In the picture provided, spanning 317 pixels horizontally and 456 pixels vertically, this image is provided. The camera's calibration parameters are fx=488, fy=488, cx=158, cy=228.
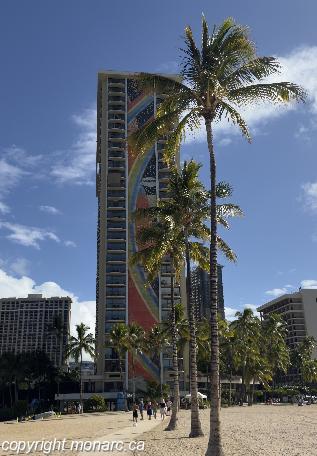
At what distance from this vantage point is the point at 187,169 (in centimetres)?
2628

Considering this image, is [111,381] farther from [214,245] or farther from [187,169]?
[214,245]

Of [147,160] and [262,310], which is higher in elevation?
[147,160]

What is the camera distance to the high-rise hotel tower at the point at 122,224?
104 metres

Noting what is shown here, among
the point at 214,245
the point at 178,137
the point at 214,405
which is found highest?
the point at 178,137

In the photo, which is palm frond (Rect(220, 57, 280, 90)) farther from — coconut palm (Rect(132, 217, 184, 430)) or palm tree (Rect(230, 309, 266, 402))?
palm tree (Rect(230, 309, 266, 402))

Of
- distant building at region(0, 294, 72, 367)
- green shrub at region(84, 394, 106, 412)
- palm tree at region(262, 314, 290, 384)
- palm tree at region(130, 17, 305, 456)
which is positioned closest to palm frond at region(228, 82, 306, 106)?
palm tree at region(130, 17, 305, 456)

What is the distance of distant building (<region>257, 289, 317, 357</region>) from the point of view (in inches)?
5804

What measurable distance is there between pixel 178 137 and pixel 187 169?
6.63 meters

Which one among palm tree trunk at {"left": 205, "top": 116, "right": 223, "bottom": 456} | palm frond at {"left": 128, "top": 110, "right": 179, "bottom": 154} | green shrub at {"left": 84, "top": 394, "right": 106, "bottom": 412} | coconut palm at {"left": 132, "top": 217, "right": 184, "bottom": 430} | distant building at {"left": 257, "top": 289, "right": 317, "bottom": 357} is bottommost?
green shrub at {"left": 84, "top": 394, "right": 106, "bottom": 412}

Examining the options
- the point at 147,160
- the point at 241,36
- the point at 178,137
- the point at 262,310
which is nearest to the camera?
the point at 241,36

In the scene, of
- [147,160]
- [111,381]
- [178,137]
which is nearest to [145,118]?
[147,160]

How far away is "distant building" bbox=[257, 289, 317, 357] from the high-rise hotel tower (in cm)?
5737

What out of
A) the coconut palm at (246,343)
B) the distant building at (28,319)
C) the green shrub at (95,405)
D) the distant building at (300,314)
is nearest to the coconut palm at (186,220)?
the green shrub at (95,405)

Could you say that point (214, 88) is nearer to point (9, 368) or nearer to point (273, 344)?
point (273, 344)
